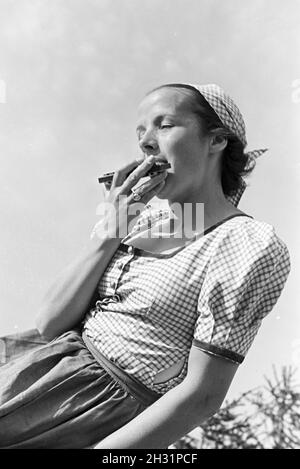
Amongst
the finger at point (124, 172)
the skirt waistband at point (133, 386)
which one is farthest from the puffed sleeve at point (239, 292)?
the finger at point (124, 172)

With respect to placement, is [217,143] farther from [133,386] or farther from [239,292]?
[133,386]

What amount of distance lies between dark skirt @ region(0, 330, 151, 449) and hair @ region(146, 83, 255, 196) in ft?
1.35

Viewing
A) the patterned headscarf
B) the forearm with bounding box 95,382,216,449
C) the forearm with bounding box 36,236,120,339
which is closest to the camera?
the forearm with bounding box 95,382,216,449

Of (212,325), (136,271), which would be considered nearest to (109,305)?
(136,271)

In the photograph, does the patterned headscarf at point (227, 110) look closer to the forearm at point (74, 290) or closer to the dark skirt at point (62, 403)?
the forearm at point (74, 290)

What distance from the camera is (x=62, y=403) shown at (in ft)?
2.80

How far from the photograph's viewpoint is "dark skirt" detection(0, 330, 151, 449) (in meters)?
0.84

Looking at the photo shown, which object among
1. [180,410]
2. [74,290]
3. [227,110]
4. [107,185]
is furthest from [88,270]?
[227,110]

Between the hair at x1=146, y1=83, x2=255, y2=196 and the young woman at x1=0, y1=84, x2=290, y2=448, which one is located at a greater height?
the hair at x1=146, y1=83, x2=255, y2=196

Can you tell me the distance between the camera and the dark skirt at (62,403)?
835 millimetres

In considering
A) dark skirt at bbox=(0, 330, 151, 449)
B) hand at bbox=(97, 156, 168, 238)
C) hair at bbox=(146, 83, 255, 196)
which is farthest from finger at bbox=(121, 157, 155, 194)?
dark skirt at bbox=(0, 330, 151, 449)

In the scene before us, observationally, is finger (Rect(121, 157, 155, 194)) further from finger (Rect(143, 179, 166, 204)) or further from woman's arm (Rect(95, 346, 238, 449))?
woman's arm (Rect(95, 346, 238, 449))

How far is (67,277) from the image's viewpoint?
36.5 inches
